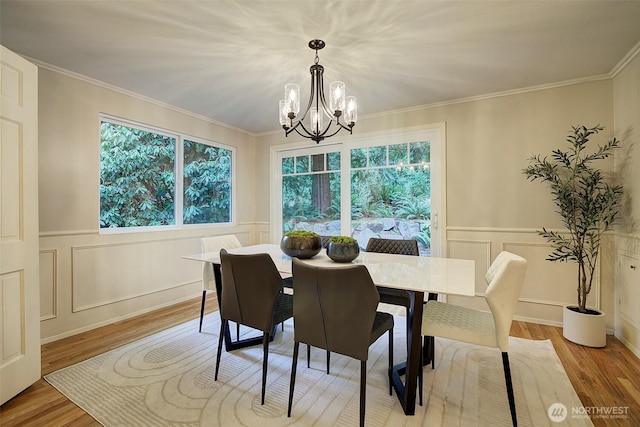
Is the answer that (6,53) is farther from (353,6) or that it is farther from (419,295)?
(419,295)

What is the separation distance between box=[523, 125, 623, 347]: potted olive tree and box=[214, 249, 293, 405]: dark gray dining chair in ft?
8.60

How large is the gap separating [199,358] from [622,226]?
3.84m

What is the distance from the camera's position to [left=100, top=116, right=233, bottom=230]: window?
310cm

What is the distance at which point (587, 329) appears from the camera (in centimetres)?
251

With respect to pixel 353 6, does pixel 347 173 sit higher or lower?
lower

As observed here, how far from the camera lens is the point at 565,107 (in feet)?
9.63

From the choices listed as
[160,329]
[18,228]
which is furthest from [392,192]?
[18,228]

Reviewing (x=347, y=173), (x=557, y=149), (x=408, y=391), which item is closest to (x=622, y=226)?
(x=557, y=149)

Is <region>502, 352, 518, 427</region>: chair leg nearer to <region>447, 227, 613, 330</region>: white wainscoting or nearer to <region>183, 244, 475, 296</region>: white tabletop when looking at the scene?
<region>183, 244, 475, 296</region>: white tabletop

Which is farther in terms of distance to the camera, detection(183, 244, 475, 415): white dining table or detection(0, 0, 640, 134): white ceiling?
detection(0, 0, 640, 134): white ceiling

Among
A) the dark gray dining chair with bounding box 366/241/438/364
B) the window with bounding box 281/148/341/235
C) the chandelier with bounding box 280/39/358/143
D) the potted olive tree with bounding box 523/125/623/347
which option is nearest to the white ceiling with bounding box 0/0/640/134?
the chandelier with bounding box 280/39/358/143

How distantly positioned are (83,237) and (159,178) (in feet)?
3.43

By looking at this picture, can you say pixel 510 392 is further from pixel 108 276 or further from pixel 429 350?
pixel 108 276

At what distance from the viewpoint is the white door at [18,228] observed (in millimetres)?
1784
